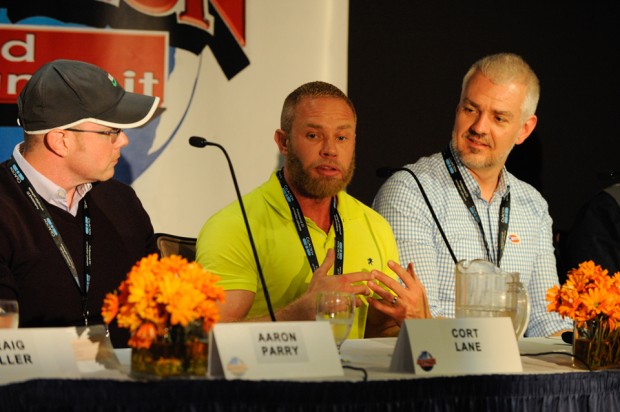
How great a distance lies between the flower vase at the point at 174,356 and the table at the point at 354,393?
7 cm

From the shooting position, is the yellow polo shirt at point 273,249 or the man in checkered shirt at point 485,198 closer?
the yellow polo shirt at point 273,249

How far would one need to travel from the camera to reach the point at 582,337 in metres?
2.42

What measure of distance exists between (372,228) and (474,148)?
75cm

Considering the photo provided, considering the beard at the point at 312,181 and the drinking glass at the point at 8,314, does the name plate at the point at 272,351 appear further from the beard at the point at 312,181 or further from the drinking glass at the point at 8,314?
the beard at the point at 312,181

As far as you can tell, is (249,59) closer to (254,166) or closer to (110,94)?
(254,166)

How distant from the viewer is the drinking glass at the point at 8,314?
2080 millimetres

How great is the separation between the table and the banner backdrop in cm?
190

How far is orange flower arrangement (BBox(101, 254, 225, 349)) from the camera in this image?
6.12 feet

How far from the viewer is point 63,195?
2994mm

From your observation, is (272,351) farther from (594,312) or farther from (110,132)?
(110,132)

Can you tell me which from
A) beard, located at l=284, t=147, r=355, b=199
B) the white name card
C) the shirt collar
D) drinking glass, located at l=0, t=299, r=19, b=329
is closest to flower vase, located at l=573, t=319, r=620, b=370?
the white name card

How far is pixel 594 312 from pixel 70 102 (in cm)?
167

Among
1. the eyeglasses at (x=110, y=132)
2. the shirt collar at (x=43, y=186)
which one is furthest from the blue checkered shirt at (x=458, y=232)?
the shirt collar at (x=43, y=186)

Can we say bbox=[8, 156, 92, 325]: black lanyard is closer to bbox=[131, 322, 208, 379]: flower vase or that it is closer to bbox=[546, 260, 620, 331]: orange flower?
bbox=[131, 322, 208, 379]: flower vase
